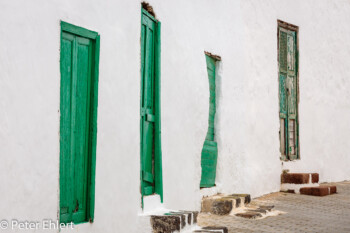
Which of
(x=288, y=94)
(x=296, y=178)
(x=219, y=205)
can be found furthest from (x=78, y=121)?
(x=288, y=94)

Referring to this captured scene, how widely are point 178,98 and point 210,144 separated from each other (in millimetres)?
1472

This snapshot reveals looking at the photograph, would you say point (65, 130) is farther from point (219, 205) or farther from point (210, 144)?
Result: point (210, 144)

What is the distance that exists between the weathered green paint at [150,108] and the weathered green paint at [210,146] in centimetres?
155

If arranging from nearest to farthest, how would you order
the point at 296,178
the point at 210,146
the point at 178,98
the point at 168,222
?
the point at 168,222
the point at 178,98
the point at 210,146
the point at 296,178

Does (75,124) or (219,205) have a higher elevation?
(75,124)

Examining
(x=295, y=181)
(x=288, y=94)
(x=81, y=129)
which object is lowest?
(x=295, y=181)

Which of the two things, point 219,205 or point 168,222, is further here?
point 219,205

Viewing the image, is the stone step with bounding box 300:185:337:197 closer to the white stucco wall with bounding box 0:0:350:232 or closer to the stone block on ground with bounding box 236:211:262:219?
the white stucco wall with bounding box 0:0:350:232

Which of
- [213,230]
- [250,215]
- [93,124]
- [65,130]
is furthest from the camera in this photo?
[250,215]

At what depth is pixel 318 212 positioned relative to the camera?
7.49 m

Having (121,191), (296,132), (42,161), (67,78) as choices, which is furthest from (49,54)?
(296,132)

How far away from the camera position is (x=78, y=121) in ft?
14.0

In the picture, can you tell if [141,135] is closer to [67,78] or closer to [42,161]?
[67,78]

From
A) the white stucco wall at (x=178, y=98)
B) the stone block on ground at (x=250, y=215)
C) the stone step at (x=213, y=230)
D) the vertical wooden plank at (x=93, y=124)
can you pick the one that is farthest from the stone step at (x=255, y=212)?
the vertical wooden plank at (x=93, y=124)
